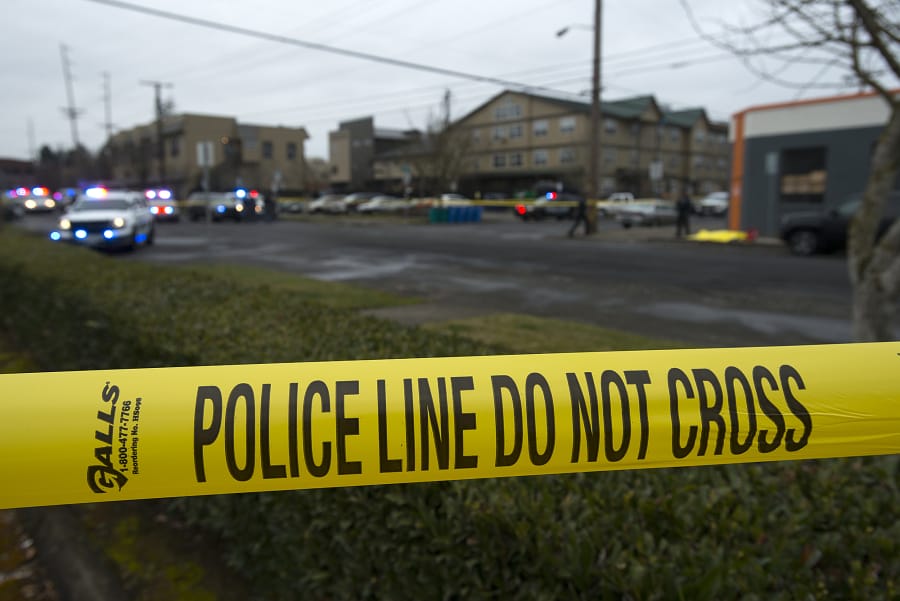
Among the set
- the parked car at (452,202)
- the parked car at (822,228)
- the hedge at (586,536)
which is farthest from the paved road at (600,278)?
the parked car at (452,202)

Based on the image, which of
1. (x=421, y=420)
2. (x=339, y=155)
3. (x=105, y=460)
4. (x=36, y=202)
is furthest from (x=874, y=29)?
(x=339, y=155)

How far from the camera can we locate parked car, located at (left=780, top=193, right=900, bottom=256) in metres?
17.8

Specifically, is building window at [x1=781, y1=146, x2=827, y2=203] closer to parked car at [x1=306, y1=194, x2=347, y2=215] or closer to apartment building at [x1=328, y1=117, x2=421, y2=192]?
parked car at [x1=306, y1=194, x2=347, y2=215]

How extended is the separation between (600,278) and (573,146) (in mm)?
52078

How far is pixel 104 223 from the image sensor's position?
1906cm

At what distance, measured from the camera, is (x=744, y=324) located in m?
8.68

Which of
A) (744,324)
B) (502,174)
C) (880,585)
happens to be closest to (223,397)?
(880,585)

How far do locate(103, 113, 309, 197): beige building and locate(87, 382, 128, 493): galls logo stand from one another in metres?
62.0

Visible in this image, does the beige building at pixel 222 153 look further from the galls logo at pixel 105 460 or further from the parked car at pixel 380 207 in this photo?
the galls logo at pixel 105 460

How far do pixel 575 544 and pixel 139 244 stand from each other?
2192 cm

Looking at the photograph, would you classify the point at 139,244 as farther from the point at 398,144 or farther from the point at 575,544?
the point at 398,144

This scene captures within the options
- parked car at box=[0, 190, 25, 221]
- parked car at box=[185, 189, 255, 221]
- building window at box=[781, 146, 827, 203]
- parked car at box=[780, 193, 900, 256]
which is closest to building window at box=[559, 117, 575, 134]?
parked car at box=[185, 189, 255, 221]

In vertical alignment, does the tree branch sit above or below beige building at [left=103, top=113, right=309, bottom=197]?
below

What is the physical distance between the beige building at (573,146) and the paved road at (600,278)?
130ft
